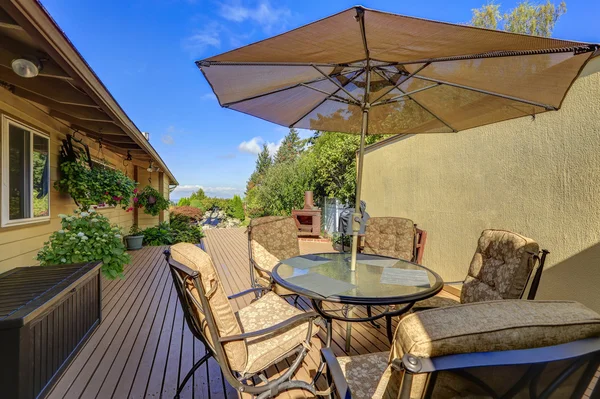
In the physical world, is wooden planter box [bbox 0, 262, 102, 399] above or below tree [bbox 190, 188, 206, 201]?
below

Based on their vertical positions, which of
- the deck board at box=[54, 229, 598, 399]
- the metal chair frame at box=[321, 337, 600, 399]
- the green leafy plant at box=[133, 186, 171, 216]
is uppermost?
the green leafy plant at box=[133, 186, 171, 216]

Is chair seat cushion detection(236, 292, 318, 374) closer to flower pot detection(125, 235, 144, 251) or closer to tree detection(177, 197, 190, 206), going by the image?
flower pot detection(125, 235, 144, 251)

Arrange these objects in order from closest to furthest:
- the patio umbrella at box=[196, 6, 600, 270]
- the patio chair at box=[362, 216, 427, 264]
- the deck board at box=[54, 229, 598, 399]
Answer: the patio umbrella at box=[196, 6, 600, 270] → the deck board at box=[54, 229, 598, 399] → the patio chair at box=[362, 216, 427, 264]

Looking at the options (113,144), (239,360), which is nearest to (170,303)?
(239,360)

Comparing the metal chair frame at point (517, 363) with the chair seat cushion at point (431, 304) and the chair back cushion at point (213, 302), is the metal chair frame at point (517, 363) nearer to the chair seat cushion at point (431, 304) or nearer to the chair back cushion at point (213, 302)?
the chair back cushion at point (213, 302)

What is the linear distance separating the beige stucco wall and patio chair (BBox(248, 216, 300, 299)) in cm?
240

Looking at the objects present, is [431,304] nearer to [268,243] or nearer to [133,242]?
[268,243]

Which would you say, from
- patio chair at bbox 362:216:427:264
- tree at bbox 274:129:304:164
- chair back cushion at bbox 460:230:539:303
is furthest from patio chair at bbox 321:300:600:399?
tree at bbox 274:129:304:164

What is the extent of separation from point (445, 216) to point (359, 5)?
3.65 meters

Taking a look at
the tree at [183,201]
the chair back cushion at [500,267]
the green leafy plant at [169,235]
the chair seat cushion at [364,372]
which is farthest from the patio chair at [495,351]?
the tree at [183,201]

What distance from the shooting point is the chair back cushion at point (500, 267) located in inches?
78.0

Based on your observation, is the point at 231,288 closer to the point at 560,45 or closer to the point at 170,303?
the point at 170,303

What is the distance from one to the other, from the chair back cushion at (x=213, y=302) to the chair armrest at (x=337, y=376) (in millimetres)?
540

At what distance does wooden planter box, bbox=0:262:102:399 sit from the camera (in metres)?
1.60
